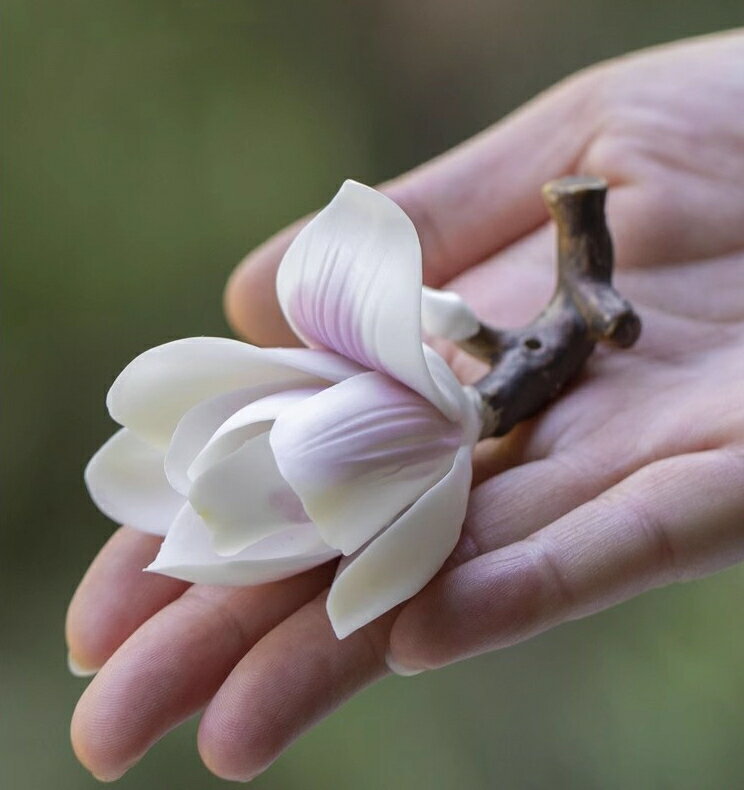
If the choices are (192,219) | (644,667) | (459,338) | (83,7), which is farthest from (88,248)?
(644,667)

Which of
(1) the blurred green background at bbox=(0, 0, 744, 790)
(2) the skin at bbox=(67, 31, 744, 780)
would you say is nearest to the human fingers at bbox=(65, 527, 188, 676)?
(2) the skin at bbox=(67, 31, 744, 780)

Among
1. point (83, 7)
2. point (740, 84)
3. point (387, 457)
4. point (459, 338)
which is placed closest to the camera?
point (387, 457)

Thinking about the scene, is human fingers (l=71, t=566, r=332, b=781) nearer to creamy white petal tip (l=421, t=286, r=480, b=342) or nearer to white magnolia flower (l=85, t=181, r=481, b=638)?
white magnolia flower (l=85, t=181, r=481, b=638)

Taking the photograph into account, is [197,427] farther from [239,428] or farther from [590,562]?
[590,562]

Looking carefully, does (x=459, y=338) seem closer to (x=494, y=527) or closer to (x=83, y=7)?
(x=494, y=527)

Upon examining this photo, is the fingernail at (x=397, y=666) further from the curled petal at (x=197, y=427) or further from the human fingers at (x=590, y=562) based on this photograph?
the curled petal at (x=197, y=427)
